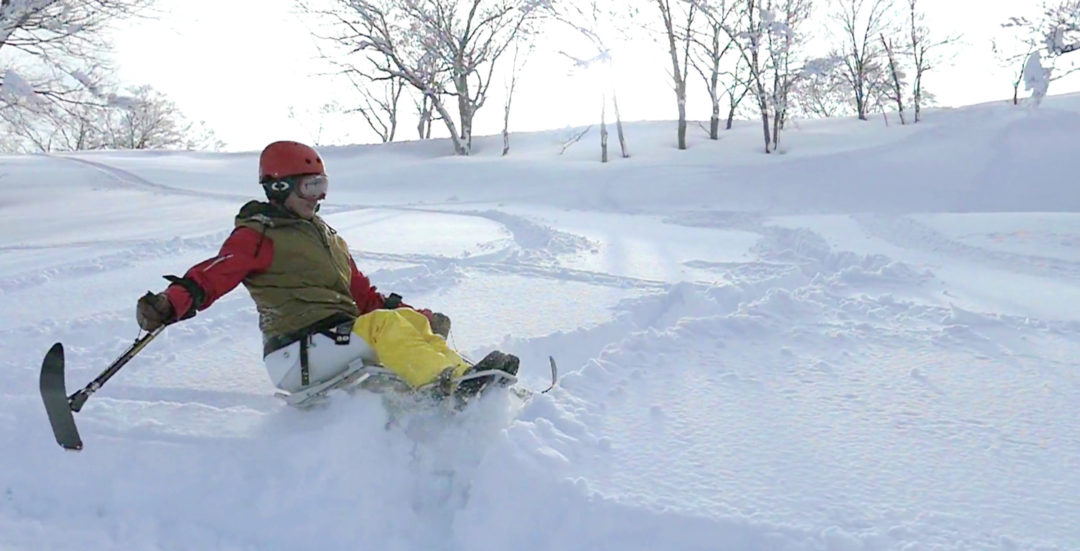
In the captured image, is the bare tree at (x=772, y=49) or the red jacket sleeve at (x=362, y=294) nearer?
the red jacket sleeve at (x=362, y=294)

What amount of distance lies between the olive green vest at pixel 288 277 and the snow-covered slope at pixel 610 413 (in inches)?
16.1

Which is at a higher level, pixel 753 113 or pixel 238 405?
pixel 753 113

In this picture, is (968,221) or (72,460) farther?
(968,221)

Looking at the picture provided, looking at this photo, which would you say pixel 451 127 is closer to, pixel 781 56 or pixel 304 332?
pixel 781 56

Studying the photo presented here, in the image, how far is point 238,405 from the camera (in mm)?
3287

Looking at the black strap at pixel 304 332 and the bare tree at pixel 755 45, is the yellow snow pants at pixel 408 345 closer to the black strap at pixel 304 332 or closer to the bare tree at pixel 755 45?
the black strap at pixel 304 332

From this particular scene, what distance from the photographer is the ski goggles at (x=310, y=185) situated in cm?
322

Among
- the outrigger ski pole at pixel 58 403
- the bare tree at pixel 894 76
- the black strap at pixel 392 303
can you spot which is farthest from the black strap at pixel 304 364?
the bare tree at pixel 894 76

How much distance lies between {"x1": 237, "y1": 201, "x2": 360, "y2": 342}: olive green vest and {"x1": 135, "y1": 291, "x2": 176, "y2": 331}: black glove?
408mm

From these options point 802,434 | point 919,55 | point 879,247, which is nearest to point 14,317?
point 802,434

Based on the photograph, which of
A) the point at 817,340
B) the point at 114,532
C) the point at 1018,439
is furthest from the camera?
the point at 817,340

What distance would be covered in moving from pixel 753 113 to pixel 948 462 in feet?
103

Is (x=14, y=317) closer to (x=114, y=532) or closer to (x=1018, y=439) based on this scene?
(x=114, y=532)

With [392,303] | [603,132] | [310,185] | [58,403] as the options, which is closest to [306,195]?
[310,185]
